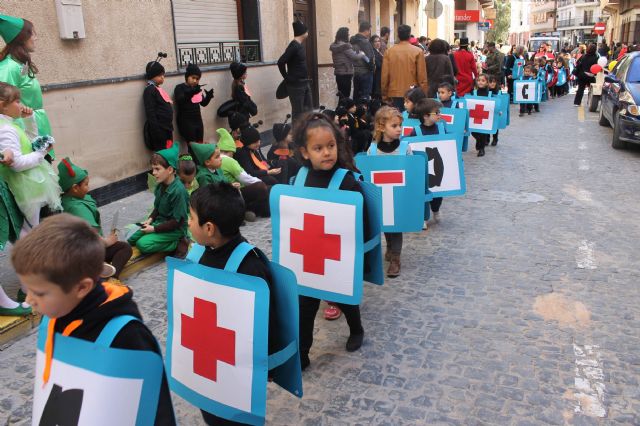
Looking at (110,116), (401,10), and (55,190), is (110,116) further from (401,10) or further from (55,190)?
(401,10)

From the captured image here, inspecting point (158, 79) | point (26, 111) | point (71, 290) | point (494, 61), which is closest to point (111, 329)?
point (71, 290)

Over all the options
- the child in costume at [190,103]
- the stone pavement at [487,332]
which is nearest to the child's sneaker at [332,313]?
the stone pavement at [487,332]

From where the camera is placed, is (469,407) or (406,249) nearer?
(469,407)

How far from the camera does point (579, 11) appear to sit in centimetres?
8075

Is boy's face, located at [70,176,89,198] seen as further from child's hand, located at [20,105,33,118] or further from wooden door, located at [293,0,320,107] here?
wooden door, located at [293,0,320,107]

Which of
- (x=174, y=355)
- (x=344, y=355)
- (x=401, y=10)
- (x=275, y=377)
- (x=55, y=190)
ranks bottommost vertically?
(x=344, y=355)

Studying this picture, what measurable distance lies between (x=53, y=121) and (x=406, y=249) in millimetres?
3946

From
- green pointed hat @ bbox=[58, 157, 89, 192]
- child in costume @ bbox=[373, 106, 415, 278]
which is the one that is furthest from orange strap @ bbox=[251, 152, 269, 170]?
green pointed hat @ bbox=[58, 157, 89, 192]

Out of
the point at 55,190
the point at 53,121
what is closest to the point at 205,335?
the point at 55,190

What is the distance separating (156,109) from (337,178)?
192 inches

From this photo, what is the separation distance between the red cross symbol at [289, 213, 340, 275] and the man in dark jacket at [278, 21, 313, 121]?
20.7 ft

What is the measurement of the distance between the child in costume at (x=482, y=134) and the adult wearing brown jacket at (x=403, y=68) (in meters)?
1.14

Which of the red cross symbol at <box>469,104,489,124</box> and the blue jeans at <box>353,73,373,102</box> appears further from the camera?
the blue jeans at <box>353,73,373,102</box>

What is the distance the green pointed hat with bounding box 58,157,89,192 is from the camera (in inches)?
175
